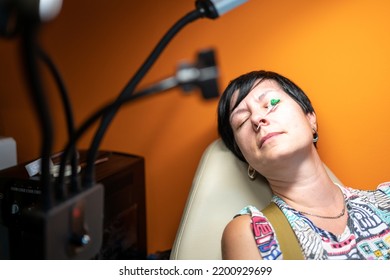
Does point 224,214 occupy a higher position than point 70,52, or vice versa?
point 70,52

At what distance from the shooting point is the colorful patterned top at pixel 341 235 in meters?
0.81

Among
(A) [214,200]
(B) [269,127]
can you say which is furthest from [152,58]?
(A) [214,200]

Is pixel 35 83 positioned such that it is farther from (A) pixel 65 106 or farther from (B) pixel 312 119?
(B) pixel 312 119

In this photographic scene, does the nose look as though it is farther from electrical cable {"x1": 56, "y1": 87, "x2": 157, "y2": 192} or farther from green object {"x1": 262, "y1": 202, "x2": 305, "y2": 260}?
electrical cable {"x1": 56, "y1": 87, "x2": 157, "y2": 192}

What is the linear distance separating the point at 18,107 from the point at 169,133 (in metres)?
0.63

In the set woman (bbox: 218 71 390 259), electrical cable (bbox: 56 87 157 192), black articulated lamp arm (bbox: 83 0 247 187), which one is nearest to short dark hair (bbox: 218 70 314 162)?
woman (bbox: 218 71 390 259)

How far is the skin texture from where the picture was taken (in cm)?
83

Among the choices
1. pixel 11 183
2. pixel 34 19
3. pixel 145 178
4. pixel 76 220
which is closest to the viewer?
pixel 34 19

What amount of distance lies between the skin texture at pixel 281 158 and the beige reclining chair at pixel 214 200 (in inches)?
3.1

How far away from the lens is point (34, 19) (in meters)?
0.30

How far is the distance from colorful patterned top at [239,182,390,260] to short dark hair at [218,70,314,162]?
0.78ft
